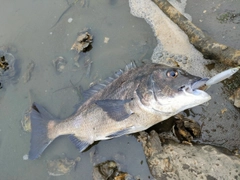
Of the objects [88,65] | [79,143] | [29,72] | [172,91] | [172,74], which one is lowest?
[79,143]

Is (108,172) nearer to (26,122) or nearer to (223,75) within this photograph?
(26,122)

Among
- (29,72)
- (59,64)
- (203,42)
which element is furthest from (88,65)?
(203,42)

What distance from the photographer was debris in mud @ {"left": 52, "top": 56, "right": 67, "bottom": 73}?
17.1 ft

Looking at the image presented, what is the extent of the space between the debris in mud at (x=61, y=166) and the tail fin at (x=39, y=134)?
13.0 inches

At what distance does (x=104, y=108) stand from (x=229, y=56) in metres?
1.99

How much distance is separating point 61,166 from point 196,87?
2.69 m

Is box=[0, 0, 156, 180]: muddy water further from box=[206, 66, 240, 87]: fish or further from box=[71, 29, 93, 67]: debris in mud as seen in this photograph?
box=[206, 66, 240, 87]: fish

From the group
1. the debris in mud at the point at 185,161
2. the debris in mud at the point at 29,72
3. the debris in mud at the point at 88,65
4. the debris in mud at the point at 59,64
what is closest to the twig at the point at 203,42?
the debris in mud at the point at 185,161

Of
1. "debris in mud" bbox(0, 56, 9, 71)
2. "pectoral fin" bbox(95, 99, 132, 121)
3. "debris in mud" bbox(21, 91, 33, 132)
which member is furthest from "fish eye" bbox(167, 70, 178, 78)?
"debris in mud" bbox(0, 56, 9, 71)

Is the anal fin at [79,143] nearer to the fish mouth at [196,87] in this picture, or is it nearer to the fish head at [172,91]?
the fish head at [172,91]

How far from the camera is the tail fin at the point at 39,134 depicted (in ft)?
14.8

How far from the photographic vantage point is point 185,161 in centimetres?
368

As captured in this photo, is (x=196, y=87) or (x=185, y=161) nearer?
(x=196, y=87)

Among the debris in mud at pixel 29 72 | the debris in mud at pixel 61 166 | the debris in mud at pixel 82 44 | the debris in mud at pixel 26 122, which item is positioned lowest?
the debris in mud at pixel 61 166
